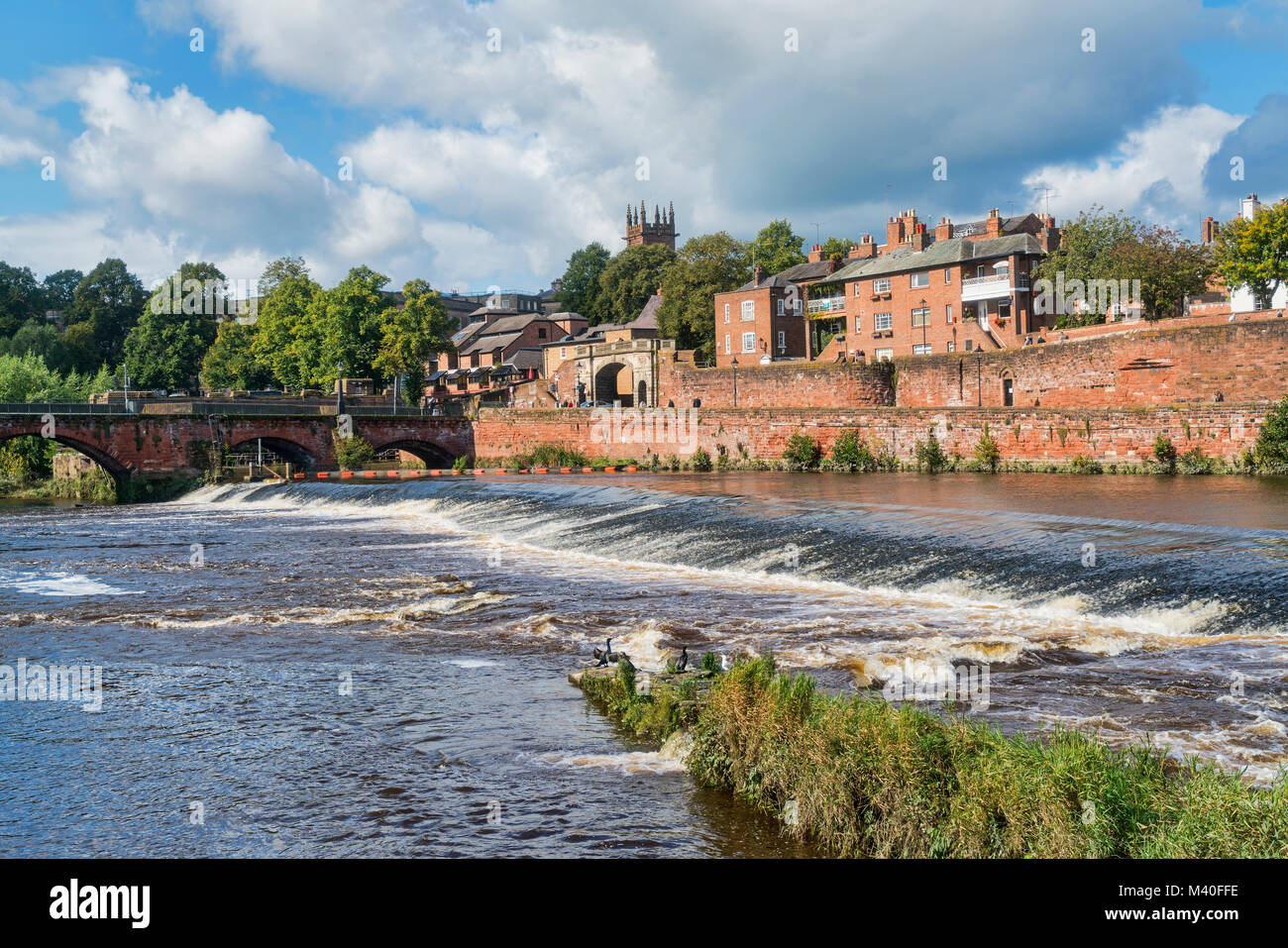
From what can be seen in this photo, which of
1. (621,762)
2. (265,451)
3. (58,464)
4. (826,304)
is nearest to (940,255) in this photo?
(826,304)

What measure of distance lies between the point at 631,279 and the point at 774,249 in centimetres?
2551

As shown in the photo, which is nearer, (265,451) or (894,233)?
(265,451)

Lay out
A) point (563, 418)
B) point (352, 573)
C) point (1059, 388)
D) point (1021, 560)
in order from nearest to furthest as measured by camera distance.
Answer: point (1021, 560), point (352, 573), point (1059, 388), point (563, 418)

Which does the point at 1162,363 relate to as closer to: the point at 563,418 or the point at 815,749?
the point at 563,418

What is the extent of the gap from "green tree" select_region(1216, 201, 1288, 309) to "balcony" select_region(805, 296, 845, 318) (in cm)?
2570

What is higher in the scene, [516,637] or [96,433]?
[96,433]

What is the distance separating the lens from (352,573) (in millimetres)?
22562

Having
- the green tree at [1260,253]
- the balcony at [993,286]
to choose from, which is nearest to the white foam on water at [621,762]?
the green tree at [1260,253]

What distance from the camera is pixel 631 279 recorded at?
104 metres

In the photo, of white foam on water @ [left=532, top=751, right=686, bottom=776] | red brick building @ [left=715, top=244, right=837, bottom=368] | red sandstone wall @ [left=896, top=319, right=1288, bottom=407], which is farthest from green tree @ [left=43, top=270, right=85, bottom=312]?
white foam on water @ [left=532, top=751, right=686, bottom=776]

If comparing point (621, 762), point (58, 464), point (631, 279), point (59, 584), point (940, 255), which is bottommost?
point (621, 762)

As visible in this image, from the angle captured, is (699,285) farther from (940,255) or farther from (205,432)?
(205,432)
